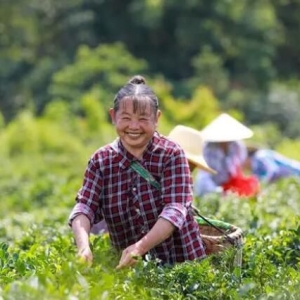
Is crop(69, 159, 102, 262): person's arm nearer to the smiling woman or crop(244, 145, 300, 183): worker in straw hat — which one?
the smiling woman

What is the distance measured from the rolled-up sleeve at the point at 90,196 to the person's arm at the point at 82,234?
28 millimetres

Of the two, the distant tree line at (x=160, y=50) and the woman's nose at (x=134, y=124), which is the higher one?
the distant tree line at (x=160, y=50)

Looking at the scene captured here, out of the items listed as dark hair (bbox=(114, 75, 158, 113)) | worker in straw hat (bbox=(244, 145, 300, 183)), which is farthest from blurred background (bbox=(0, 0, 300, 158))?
dark hair (bbox=(114, 75, 158, 113))

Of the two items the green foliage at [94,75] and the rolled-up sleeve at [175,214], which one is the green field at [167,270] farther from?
the green foliage at [94,75]

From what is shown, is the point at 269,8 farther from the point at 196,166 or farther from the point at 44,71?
the point at 196,166

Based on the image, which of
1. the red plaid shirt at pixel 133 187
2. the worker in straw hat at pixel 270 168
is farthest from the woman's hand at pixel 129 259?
the worker in straw hat at pixel 270 168

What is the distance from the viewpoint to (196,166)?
7645 millimetres

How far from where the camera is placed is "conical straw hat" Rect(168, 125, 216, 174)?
24.6ft

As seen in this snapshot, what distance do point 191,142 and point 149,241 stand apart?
2.74 meters

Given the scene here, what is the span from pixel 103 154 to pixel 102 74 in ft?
81.2

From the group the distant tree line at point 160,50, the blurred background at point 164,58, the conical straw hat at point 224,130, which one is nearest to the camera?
the conical straw hat at point 224,130

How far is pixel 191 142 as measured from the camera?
7523 millimetres

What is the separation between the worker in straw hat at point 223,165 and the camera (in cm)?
912

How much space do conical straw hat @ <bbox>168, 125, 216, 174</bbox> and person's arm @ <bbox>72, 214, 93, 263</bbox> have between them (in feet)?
8.12
